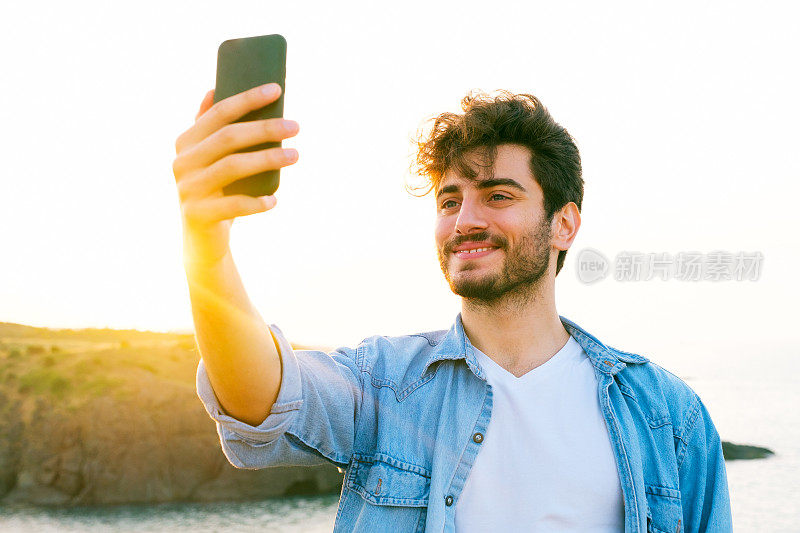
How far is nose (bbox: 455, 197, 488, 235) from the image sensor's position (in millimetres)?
3223

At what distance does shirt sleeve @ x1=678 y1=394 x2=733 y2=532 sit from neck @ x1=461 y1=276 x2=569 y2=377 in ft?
2.59

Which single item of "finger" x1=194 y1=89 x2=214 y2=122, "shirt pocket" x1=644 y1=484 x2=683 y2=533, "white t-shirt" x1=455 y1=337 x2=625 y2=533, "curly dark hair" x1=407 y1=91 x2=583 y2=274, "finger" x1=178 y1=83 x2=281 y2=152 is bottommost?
"shirt pocket" x1=644 y1=484 x2=683 y2=533

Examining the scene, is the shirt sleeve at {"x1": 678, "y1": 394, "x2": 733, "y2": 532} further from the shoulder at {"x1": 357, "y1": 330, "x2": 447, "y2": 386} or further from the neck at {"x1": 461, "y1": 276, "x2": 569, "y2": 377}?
the shoulder at {"x1": 357, "y1": 330, "x2": 447, "y2": 386}

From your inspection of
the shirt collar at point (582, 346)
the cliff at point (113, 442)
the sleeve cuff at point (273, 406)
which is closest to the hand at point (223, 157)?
the sleeve cuff at point (273, 406)

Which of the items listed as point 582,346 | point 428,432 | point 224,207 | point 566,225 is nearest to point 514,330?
point 582,346

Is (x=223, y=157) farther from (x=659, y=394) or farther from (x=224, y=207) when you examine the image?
(x=659, y=394)

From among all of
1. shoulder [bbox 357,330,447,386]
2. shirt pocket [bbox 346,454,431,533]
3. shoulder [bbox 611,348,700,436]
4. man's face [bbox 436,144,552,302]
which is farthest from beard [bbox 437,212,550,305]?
shirt pocket [bbox 346,454,431,533]

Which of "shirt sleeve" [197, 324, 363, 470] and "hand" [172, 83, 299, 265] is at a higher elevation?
"hand" [172, 83, 299, 265]

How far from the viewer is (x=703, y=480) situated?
119 inches

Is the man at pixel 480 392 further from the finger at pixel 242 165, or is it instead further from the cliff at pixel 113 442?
the cliff at pixel 113 442

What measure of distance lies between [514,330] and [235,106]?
209cm

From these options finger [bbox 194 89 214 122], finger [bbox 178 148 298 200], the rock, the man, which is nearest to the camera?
finger [bbox 178 148 298 200]

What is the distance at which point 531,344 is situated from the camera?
3.30 m

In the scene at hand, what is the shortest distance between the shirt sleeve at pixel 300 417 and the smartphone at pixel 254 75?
0.83 m
